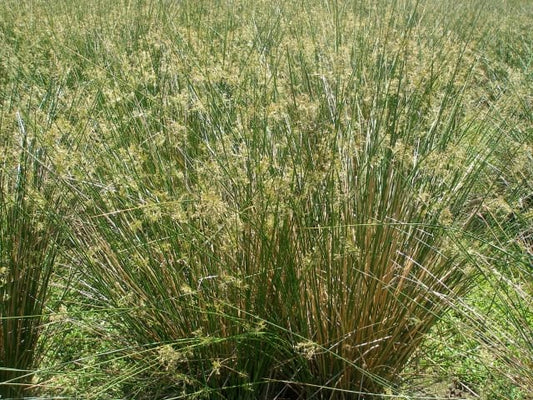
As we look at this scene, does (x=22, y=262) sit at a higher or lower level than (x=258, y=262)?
lower

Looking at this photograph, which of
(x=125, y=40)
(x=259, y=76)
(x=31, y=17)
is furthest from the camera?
(x=31, y=17)

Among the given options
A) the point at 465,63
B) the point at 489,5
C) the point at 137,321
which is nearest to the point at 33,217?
the point at 137,321

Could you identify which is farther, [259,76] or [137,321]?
[259,76]

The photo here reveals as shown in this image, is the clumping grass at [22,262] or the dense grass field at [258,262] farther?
the clumping grass at [22,262]

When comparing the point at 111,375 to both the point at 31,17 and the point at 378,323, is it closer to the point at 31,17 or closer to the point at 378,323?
the point at 378,323

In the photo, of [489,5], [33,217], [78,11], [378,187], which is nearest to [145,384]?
[33,217]

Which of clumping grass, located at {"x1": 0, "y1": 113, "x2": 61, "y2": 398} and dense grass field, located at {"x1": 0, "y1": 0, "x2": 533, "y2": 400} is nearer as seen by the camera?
dense grass field, located at {"x1": 0, "y1": 0, "x2": 533, "y2": 400}

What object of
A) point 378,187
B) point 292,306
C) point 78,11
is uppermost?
point 378,187

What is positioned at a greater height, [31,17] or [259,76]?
[259,76]

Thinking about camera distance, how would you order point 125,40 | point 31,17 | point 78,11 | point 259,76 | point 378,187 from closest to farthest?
1. point 378,187
2. point 259,76
3. point 125,40
4. point 31,17
5. point 78,11

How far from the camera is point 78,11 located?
6.16 meters

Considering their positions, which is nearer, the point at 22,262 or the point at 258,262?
the point at 258,262

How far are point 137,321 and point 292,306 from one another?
1.78 ft

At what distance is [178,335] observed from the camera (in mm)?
2434
